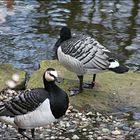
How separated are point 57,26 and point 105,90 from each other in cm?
419

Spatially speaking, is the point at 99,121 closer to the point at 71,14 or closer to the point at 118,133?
the point at 118,133

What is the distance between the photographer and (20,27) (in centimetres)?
1173

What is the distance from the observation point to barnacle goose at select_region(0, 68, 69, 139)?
591 cm

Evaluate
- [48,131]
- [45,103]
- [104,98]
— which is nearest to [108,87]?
[104,98]

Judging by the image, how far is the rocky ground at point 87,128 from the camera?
6520 mm

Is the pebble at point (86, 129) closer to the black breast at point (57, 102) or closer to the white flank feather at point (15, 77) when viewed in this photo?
the black breast at point (57, 102)

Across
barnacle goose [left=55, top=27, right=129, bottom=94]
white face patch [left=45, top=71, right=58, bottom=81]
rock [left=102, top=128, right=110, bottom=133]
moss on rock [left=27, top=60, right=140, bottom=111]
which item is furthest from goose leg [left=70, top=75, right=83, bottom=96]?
white face patch [left=45, top=71, right=58, bottom=81]

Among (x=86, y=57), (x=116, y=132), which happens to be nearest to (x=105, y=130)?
(x=116, y=132)

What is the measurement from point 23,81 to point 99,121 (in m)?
1.77

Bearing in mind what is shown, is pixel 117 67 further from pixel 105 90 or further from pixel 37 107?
pixel 37 107

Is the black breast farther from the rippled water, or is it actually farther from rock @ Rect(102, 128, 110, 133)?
the rippled water

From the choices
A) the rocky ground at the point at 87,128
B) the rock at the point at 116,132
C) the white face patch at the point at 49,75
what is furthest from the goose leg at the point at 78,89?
the white face patch at the point at 49,75

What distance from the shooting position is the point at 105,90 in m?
7.96

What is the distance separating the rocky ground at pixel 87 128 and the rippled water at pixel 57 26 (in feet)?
7.87
